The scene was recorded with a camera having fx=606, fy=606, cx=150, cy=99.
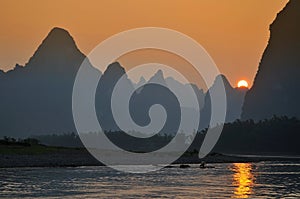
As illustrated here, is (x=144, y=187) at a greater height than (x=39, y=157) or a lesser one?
lesser

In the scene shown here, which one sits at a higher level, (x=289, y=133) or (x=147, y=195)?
(x=289, y=133)

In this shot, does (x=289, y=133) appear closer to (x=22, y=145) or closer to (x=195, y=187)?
(x=22, y=145)

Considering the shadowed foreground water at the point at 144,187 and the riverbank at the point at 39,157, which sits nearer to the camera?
the shadowed foreground water at the point at 144,187

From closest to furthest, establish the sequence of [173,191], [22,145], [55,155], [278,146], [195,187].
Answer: [173,191] < [195,187] < [55,155] < [22,145] < [278,146]

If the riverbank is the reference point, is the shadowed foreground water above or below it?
below

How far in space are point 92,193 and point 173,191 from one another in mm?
7142

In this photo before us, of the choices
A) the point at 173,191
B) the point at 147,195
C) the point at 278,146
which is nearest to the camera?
the point at 147,195

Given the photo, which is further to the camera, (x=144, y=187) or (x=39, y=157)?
(x=39, y=157)

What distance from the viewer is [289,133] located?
197 metres

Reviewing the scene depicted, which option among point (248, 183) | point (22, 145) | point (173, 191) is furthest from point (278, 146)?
point (173, 191)

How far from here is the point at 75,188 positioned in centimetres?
5303

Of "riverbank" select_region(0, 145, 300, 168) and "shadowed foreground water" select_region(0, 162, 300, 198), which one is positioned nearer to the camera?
"shadowed foreground water" select_region(0, 162, 300, 198)

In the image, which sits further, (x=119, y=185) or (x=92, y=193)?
(x=119, y=185)

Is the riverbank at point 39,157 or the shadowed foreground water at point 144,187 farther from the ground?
the riverbank at point 39,157
